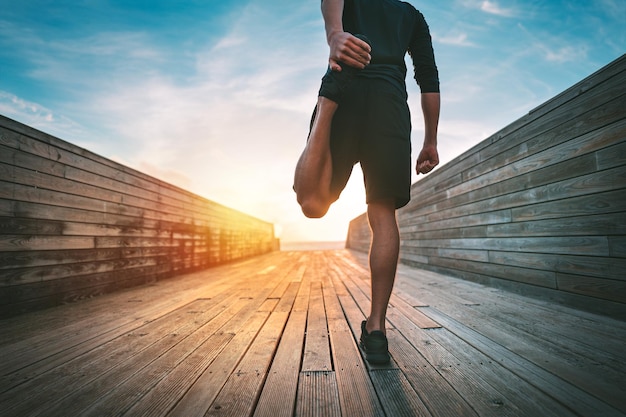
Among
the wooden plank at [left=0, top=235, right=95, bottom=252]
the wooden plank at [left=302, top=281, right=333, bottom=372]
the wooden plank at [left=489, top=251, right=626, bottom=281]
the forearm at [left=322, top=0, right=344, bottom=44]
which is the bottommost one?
the wooden plank at [left=302, top=281, right=333, bottom=372]

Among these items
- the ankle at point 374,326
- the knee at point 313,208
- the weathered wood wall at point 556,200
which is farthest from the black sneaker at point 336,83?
the weathered wood wall at point 556,200

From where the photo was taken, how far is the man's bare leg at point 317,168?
0.98 metres

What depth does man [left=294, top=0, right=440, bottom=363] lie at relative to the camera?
0.96m

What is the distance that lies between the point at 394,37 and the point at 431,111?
0.35 meters

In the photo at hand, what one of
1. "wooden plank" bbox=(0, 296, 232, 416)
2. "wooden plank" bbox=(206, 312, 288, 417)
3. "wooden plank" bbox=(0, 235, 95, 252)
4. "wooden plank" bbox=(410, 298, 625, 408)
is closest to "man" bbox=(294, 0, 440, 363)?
"wooden plank" bbox=(206, 312, 288, 417)

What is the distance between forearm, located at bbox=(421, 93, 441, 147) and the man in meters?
0.16

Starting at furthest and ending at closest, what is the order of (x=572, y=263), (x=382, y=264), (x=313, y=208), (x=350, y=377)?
(x=572, y=263) < (x=313, y=208) < (x=382, y=264) < (x=350, y=377)

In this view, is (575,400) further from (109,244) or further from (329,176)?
(109,244)

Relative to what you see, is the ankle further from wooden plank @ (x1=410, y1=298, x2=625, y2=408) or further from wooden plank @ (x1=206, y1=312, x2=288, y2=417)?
wooden plank @ (x1=410, y1=298, x2=625, y2=408)

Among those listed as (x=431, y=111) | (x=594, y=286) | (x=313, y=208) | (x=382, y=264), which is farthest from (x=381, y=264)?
(x=594, y=286)

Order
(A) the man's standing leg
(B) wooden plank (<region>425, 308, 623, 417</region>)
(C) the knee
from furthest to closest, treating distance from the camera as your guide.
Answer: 1. (C) the knee
2. (A) the man's standing leg
3. (B) wooden plank (<region>425, 308, 623, 417</region>)

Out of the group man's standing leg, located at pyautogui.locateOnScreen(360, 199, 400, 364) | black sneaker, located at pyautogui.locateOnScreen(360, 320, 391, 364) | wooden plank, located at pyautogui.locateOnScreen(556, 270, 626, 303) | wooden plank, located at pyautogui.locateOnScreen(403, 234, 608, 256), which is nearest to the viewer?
black sneaker, located at pyautogui.locateOnScreen(360, 320, 391, 364)

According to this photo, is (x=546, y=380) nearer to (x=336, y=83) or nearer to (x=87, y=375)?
(x=336, y=83)

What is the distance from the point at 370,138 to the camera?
1017 millimetres
